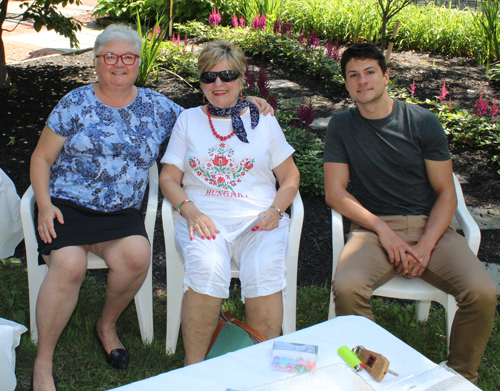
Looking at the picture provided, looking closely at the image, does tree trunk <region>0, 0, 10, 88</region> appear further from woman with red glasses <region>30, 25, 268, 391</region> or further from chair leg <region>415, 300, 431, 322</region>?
chair leg <region>415, 300, 431, 322</region>

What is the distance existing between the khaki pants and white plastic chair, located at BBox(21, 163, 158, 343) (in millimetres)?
965

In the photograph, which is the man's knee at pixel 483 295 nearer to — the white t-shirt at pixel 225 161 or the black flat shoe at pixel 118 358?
the white t-shirt at pixel 225 161

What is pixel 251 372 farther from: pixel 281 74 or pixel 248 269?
pixel 281 74

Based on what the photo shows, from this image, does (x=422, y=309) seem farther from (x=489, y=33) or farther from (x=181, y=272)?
(x=489, y=33)

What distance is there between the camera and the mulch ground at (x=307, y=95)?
3279mm

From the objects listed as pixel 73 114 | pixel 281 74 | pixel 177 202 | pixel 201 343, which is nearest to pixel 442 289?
pixel 201 343

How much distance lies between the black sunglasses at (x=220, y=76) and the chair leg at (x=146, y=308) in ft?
3.38

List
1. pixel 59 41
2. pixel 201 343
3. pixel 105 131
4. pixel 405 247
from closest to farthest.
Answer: pixel 201 343 < pixel 405 247 < pixel 105 131 < pixel 59 41

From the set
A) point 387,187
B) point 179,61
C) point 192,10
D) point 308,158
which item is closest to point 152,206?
point 387,187

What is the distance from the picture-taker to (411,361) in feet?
4.43

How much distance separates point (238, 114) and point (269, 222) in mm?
611

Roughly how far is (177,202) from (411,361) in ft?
4.55

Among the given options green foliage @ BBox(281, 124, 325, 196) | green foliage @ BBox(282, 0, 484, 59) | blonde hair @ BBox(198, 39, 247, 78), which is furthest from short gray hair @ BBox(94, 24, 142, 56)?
green foliage @ BBox(282, 0, 484, 59)

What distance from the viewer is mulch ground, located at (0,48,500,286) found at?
3279mm
